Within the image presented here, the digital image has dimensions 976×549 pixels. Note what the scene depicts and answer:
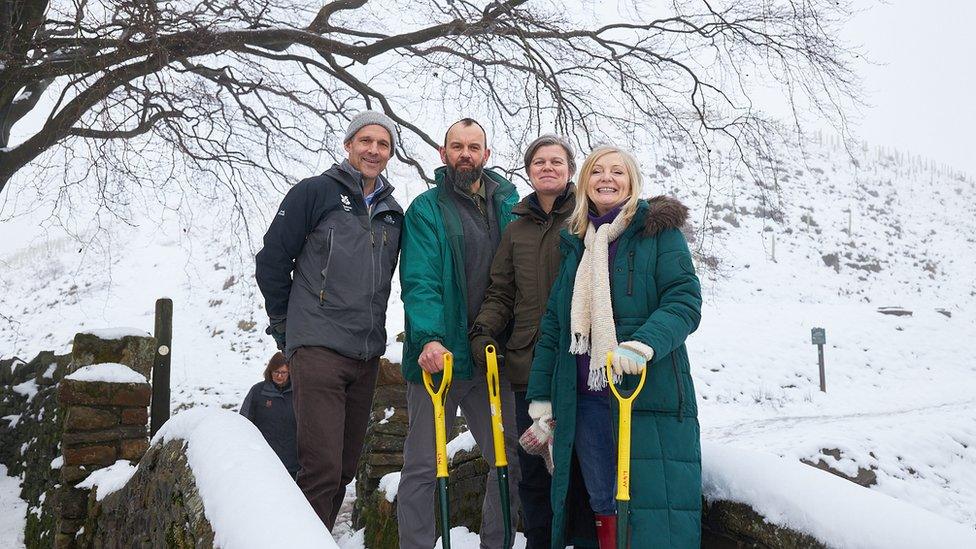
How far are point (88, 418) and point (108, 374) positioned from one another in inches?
13.7

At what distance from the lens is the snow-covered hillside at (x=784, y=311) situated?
6676 mm

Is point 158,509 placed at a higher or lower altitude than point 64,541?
higher

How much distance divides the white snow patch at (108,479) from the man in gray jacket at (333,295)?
6.39 feet

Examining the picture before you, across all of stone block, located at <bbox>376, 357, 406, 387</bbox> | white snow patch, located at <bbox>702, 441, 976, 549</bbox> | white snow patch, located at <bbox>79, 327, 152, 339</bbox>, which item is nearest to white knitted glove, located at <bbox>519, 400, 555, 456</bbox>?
white snow patch, located at <bbox>702, 441, 976, 549</bbox>

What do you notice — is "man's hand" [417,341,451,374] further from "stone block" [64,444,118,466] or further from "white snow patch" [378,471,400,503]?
"stone block" [64,444,118,466]

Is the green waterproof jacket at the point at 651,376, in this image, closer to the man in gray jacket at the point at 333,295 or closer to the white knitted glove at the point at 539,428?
the white knitted glove at the point at 539,428

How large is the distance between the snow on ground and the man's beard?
19.1 ft

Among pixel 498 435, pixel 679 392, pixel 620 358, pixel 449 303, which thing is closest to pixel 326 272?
pixel 449 303

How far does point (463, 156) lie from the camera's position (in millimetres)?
2820

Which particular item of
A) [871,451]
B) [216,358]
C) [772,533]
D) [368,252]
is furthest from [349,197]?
[216,358]

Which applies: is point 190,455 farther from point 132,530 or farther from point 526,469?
point 526,469

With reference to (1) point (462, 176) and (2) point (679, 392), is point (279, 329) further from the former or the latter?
(2) point (679, 392)

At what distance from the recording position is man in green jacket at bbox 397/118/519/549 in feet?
8.61

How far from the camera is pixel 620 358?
201 cm
